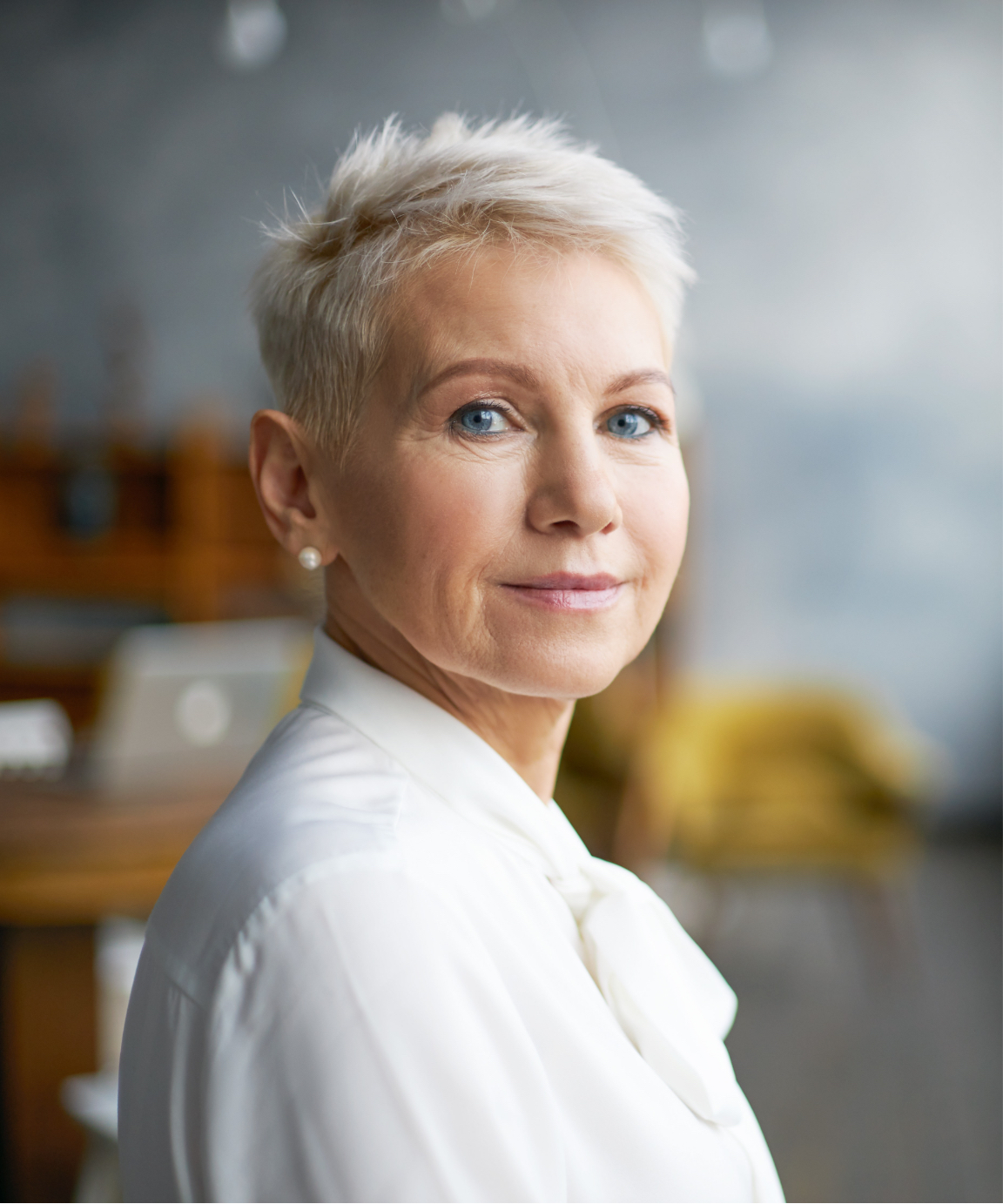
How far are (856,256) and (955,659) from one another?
88.6 inches

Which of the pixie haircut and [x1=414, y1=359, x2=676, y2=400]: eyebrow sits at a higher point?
the pixie haircut

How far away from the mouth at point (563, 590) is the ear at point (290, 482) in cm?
15

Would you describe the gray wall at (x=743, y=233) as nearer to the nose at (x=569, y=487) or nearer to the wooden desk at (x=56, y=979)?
the wooden desk at (x=56, y=979)

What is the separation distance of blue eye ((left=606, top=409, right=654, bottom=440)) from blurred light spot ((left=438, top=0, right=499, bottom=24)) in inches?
222

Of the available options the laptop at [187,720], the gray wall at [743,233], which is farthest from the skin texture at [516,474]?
the gray wall at [743,233]

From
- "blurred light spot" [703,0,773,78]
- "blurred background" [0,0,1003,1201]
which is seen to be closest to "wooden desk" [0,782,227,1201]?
"blurred background" [0,0,1003,1201]

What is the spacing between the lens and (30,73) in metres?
6.27

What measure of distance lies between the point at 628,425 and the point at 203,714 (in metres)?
2.04

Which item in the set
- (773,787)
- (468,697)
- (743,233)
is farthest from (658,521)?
(743,233)

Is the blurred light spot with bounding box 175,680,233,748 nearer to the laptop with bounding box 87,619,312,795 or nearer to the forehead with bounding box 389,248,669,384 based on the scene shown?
the laptop with bounding box 87,619,312,795

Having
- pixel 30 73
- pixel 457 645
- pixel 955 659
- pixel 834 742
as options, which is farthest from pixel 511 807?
pixel 30 73

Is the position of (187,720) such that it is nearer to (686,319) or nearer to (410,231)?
(410,231)

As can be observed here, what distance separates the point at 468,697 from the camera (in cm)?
76

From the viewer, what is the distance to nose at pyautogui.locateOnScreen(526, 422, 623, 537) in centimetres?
66
